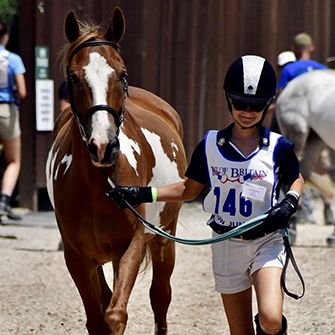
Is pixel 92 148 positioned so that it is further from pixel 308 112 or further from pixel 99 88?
pixel 308 112

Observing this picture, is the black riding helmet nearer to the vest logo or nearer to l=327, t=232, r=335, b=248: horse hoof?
the vest logo

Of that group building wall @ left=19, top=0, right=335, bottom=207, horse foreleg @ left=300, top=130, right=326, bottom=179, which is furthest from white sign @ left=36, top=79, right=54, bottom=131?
horse foreleg @ left=300, top=130, right=326, bottom=179

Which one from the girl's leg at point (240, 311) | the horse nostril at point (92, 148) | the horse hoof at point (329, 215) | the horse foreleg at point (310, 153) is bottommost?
the horse hoof at point (329, 215)

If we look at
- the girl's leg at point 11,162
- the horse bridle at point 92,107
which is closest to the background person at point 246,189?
the horse bridle at point 92,107

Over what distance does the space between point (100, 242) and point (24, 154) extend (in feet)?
20.9

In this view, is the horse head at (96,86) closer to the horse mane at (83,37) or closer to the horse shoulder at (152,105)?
the horse mane at (83,37)

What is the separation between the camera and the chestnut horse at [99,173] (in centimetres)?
506

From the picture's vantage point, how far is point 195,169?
4949 mm

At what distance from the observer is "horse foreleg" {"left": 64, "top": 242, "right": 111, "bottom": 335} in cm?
550

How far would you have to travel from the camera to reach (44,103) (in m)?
11.4

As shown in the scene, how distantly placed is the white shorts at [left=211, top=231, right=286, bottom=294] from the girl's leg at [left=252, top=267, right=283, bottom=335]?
79mm

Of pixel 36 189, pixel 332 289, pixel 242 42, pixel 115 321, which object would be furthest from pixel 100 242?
pixel 242 42

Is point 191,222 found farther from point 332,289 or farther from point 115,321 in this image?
point 115,321

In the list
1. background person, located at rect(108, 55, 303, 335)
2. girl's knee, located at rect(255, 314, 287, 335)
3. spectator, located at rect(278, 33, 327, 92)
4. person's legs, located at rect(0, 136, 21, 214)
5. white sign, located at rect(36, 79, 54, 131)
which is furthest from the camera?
white sign, located at rect(36, 79, 54, 131)
